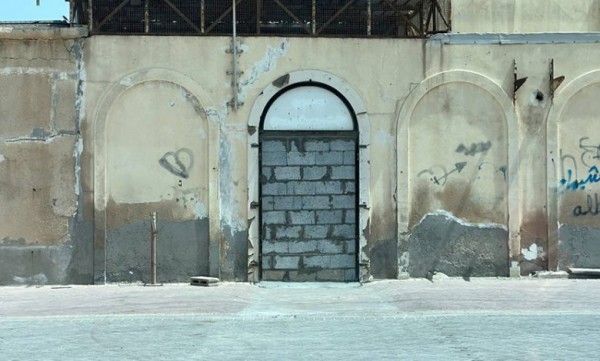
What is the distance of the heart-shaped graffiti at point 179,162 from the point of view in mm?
14578

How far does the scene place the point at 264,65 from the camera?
1463cm

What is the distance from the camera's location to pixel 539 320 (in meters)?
10.8

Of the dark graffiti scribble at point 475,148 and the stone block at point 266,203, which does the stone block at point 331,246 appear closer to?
the stone block at point 266,203

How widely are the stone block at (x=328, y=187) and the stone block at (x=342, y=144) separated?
1.99 ft

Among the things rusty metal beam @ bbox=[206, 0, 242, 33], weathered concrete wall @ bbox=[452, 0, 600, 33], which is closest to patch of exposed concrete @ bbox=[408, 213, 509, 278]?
weathered concrete wall @ bbox=[452, 0, 600, 33]

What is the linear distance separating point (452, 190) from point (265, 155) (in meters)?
3.32

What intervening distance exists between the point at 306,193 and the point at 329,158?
727 mm

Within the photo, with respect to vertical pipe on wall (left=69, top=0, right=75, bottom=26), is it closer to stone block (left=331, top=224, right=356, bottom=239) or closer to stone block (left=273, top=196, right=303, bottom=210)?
stone block (left=273, top=196, right=303, bottom=210)

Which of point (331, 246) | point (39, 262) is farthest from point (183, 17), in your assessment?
point (39, 262)

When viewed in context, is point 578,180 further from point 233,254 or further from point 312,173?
point 233,254

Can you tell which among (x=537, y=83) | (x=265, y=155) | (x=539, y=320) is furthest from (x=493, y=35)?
(x=539, y=320)

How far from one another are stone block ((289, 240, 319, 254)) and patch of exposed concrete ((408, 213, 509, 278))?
5.44 ft

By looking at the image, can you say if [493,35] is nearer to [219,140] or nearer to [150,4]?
[219,140]

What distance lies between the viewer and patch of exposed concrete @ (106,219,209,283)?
14.5 meters
